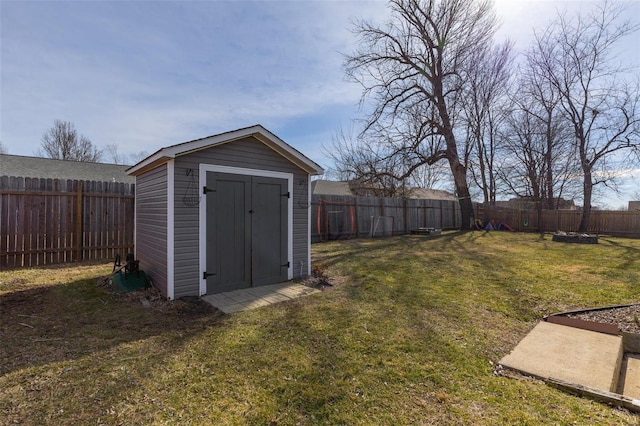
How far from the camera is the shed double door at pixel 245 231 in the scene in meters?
4.63

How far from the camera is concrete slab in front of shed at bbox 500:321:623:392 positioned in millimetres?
2508

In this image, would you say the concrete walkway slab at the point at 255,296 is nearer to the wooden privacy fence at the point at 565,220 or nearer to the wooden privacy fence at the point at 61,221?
the wooden privacy fence at the point at 61,221

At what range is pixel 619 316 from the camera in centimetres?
383

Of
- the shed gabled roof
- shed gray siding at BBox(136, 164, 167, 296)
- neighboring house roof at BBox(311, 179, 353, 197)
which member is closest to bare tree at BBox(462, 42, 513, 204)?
neighboring house roof at BBox(311, 179, 353, 197)

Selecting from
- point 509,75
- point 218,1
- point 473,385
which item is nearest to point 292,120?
point 218,1

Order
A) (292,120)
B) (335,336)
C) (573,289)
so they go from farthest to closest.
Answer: (292,120) → (573,289) → (335,336)

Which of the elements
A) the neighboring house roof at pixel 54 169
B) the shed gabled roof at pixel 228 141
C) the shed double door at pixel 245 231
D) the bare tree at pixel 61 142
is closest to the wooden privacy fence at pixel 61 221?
the shed gabled roof at pixel 228 141

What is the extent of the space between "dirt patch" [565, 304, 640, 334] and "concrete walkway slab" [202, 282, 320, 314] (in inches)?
142

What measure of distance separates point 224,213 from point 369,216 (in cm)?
903

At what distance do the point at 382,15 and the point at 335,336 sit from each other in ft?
52.6

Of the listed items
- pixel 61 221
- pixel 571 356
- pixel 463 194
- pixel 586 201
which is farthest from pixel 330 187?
pixel 571 356

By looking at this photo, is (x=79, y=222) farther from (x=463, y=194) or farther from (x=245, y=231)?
(x=463, y=194)

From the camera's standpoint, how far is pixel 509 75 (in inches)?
657

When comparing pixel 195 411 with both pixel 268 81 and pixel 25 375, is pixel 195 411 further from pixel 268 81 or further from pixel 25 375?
pixel 268 81
